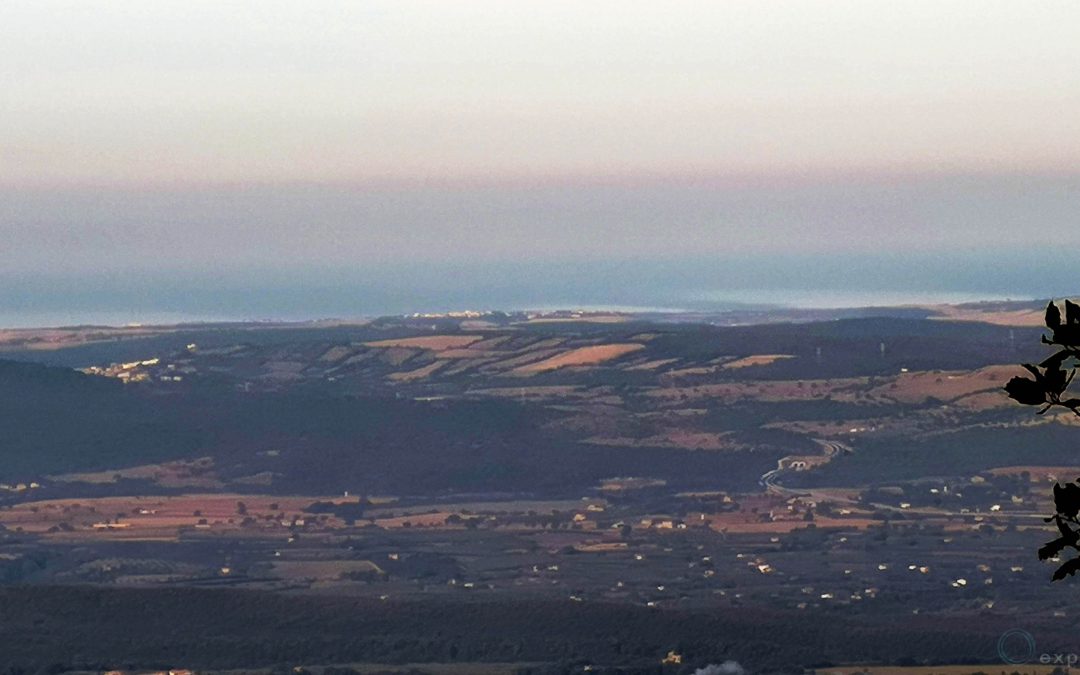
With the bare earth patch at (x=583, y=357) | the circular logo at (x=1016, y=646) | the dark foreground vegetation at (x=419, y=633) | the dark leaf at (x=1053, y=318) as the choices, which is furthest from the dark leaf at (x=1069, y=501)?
the bare earth patch at (x=583, y=357)

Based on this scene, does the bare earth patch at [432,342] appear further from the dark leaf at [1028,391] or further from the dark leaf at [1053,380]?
the dark leaf at [1053,380]

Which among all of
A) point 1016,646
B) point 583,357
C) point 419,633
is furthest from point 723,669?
point 583,357

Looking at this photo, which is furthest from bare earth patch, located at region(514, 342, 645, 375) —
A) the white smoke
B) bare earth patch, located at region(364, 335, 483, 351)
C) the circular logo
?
the white smoke

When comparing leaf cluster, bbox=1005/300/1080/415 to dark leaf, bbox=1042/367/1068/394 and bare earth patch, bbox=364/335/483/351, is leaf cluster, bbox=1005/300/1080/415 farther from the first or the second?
bare earth patch, bbox=364/335/483/351

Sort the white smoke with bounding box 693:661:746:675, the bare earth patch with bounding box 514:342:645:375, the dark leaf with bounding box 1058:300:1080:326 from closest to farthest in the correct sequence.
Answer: the dark leaf with bounding box 1058:300:1080:326, the white smoke with bounding box 693:661:746:675, the bare earth patch with bounding box 514:342:645:375

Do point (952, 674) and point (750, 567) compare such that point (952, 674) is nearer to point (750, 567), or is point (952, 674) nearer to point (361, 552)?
point (750, 567)

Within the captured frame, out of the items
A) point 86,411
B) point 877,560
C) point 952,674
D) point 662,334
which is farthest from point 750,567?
point 662,334
